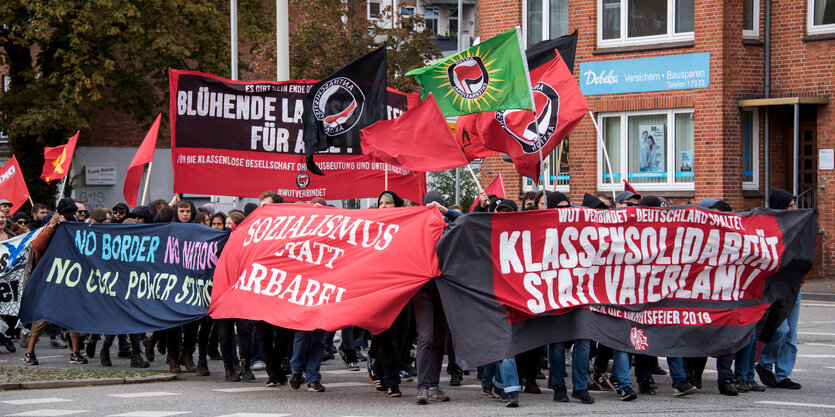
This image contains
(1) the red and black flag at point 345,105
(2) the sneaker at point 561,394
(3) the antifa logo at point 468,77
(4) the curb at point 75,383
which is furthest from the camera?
(1) the red and black flag at point 345,105

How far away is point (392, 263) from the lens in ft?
31.5

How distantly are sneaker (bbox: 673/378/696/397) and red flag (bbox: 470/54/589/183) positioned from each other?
3.25 meters

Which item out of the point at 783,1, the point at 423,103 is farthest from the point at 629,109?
the point at 423,103

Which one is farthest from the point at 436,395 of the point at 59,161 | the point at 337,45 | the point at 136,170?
the point at 337,45

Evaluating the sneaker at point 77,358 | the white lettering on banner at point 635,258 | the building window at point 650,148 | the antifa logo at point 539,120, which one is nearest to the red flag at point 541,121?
the antifa logo at point 539,120

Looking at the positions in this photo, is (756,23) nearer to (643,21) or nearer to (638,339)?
(643,21)

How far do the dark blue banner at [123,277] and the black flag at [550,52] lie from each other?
4.26m

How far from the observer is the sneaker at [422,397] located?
943 centimetres

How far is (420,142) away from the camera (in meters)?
10.9

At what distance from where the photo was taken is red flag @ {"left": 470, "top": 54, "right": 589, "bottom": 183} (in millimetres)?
12461

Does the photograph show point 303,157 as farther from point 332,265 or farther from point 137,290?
point 332,265

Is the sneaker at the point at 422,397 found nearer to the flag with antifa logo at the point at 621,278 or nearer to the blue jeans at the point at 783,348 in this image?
the flag with antifa logo at the point at 621,278

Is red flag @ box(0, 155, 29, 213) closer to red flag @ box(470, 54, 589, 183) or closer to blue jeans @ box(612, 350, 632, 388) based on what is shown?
red flag @ box(470, 54, 589, 183)

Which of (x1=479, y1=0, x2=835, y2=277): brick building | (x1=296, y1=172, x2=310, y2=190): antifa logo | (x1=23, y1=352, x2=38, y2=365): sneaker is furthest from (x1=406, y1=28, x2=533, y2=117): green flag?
(x1=479, y1=0, x2=835, y2=277): brick building
